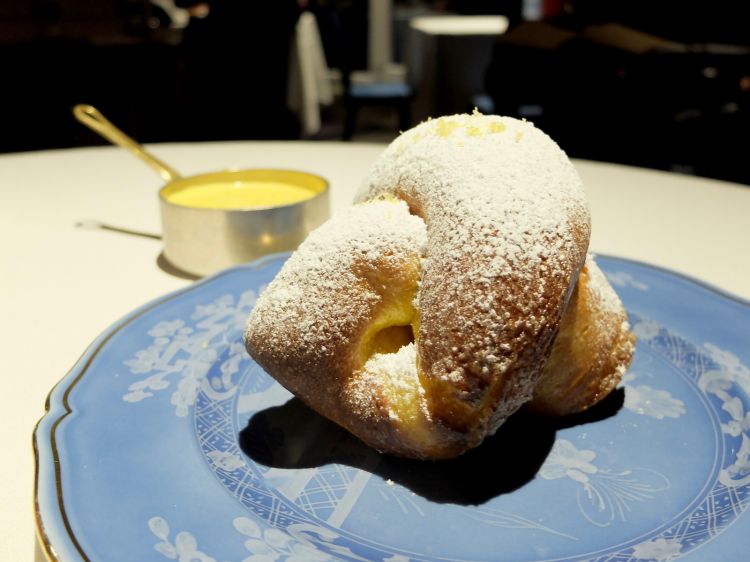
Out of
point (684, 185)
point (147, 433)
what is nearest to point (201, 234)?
point (147, 433)

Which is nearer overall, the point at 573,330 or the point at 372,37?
the point at 573,330

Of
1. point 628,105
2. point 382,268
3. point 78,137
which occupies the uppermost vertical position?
point 382,268

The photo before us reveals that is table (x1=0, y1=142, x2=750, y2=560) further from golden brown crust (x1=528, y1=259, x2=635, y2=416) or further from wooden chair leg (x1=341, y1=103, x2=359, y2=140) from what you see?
wooden chair leg (x1=341, y1=103, x2=359, y2=140)

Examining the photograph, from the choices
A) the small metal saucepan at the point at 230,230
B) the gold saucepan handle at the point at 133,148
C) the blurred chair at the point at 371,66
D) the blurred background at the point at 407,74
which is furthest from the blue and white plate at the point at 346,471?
the blurred chair at the point at 371,66

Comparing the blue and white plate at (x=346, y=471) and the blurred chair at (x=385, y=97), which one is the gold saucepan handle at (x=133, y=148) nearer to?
the blue and white plate at (x=346, y=471)

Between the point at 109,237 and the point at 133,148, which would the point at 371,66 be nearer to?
the point at 133,148

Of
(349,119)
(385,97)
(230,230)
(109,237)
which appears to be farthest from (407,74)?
(230,230)

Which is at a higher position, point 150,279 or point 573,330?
point 573,330

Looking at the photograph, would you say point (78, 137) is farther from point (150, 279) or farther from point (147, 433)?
point (147, 433)
